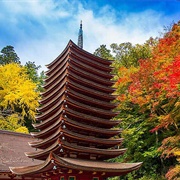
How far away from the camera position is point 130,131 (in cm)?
1973

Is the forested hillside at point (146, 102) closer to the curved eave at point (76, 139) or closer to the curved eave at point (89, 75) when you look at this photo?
the curved eave at point (89, 75)

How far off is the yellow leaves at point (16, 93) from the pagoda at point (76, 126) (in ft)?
30.6

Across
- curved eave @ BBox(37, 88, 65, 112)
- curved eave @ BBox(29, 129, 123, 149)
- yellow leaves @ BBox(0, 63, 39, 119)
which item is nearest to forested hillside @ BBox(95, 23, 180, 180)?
curved eave @ BBox(29, 129, 123, 149)

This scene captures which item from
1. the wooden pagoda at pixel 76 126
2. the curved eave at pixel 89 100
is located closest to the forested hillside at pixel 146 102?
the curved eave at pixel 89 100

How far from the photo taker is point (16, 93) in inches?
1025

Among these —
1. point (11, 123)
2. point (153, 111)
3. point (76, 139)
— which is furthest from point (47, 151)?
point (11, 123)

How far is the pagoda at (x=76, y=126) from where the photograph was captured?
12.6 metres

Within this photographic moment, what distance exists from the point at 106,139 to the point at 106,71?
5.13 meters

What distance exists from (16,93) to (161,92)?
1475cm

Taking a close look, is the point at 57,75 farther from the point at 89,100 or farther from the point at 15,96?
the point at 15,96

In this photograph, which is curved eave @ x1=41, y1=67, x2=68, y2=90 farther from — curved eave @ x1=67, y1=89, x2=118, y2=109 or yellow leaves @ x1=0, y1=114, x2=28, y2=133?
yellow leaves @ x1=0, y1=114, x2=28, y2=133

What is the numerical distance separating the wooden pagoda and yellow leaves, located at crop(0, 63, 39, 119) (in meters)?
9.18

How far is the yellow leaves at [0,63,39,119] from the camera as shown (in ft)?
84.4

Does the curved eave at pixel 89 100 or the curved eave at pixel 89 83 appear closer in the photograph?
the curved eave at pixel 89 100
